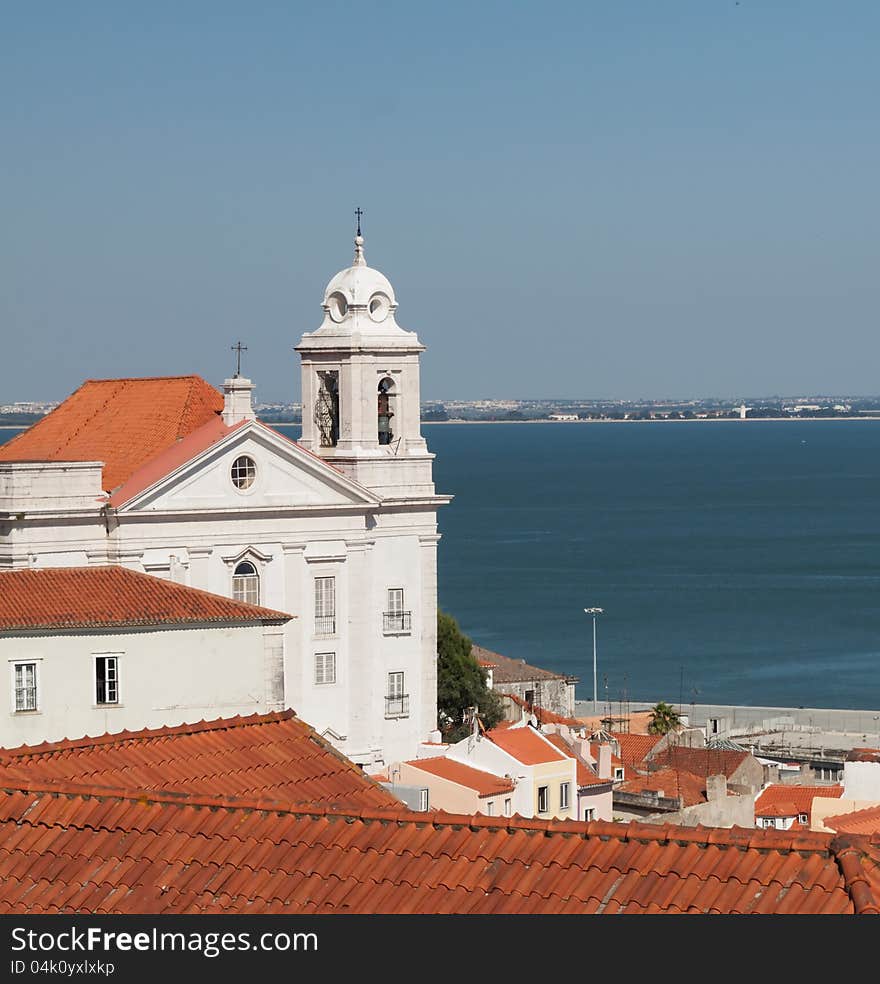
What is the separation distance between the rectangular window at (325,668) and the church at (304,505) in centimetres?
3

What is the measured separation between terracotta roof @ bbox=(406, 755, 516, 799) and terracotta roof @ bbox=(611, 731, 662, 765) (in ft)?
45.8

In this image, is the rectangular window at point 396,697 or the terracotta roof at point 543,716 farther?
the terracotta roof at point 543,716

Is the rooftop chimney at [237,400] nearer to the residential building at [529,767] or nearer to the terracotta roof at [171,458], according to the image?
the terracotta roof at [171,458]

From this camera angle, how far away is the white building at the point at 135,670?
71.3 ft

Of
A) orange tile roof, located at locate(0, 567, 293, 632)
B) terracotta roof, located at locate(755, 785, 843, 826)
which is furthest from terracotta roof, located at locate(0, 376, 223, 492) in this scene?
orange tile roof, located at locate(0, 567, 293, 632)

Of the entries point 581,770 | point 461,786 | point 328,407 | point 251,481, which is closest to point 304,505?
point 251,481

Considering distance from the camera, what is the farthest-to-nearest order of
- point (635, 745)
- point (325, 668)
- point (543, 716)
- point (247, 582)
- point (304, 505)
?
1. point (543, 716)
2. point (635, 745)
3. point (325, 668)
4. point (304, 505)
5. point (247, 582)

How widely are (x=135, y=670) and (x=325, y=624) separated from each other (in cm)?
2392

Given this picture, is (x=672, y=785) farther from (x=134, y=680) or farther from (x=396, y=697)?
(x=134, y=680)

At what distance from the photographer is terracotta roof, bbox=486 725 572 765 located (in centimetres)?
4072

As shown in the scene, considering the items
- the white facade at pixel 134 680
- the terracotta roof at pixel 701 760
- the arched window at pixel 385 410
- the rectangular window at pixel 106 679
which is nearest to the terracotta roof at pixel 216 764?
the white facade at pixel 134 680

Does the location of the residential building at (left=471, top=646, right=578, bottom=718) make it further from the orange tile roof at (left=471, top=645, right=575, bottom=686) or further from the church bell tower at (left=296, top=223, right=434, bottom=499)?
the church bell tower at (left=296, top=223, right=434, bottom=499)

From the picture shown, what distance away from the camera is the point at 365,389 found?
1859 inches
